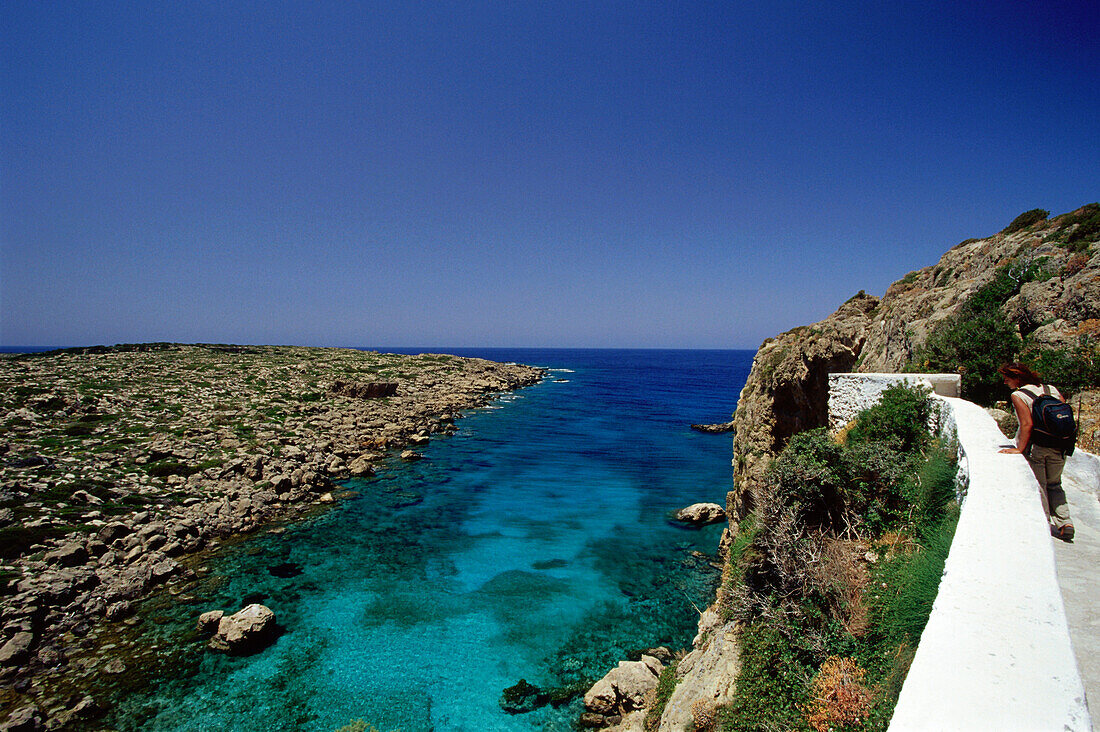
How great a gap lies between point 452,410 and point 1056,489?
49345 mm

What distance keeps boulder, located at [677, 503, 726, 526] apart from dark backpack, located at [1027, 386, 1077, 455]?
1680 centimetres

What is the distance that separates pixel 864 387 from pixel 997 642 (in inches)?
435

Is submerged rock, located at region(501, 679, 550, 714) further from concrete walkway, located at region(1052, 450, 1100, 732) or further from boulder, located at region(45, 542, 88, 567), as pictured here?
boulder, located at region(45, 542, 88, 567)

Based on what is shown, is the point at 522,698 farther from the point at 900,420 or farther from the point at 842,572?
the point at 900,420

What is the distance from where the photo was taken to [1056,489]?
667cm

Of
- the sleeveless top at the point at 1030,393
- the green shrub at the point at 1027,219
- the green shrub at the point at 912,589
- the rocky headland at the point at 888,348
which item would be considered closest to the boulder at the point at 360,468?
the rocky headland at the point at 888,348

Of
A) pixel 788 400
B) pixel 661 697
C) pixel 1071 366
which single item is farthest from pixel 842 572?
pixel 788 400

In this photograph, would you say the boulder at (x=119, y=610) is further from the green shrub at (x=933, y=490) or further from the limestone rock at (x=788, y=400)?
the limestone rock at (x=788, y=400)

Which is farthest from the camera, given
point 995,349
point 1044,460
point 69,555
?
point 69,555

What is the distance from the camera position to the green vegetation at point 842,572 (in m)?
5.87

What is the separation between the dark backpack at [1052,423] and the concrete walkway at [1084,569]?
4.39 feet

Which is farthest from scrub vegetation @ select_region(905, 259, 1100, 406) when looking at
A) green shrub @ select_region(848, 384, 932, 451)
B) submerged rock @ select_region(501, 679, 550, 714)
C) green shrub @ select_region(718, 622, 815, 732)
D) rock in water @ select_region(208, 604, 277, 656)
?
rock in water @ select_region(208, 604, 277, 656)

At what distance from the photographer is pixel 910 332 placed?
19.5 metres

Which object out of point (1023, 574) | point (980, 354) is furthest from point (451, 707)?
point (980, 354)
